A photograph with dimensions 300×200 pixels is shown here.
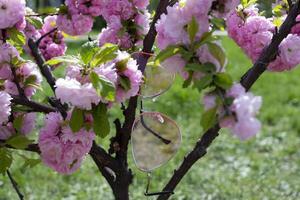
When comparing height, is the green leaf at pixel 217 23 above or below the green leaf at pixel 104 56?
above

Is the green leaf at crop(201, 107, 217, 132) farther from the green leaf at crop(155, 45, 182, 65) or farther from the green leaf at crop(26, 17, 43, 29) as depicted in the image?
the green leaf at crop(26, 17, 43, 29)

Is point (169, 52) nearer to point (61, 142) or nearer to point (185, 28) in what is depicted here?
point (185, 28)

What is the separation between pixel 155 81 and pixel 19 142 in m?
0.48

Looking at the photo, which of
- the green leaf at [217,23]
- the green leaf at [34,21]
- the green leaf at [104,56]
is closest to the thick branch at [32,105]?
the green leaf at [34,21]

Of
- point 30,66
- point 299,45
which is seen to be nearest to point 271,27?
point 299,45

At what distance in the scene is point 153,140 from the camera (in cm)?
201

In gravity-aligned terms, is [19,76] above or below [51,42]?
above

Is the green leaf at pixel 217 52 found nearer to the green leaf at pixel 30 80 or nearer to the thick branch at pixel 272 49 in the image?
the thick branch at pixel 272 49

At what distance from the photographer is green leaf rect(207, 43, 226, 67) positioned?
1193 mm

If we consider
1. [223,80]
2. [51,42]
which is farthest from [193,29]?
[51,42]

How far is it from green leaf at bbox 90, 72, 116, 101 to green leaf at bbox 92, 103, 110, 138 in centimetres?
9

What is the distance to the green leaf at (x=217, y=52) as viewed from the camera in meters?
1.19

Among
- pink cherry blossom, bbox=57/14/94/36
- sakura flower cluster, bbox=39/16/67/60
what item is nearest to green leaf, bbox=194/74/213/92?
pink cherry blossom, bbox=57/14/94/36

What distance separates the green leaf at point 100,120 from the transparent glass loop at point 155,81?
40 cm
